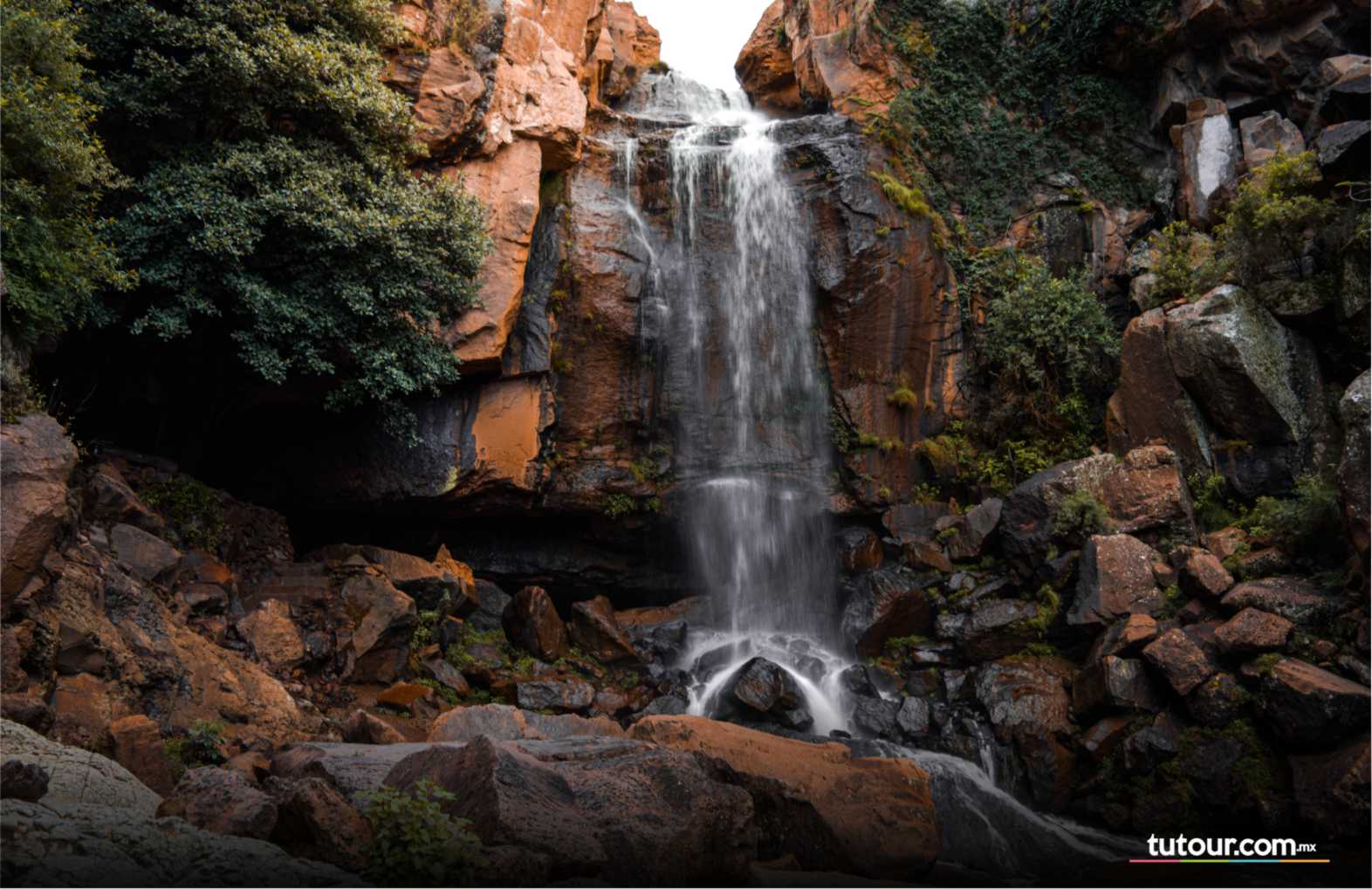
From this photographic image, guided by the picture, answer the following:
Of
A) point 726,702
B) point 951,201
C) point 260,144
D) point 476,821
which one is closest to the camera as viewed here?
point 476,821

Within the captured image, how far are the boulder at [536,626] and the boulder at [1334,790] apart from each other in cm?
1000

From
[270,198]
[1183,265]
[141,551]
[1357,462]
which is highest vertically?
[1183,265]

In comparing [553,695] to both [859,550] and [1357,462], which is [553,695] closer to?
[859,550]

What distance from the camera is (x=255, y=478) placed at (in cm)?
1475

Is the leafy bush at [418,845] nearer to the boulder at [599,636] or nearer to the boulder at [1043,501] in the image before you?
the boulder at [599,636]

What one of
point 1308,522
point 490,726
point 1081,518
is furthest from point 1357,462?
point 490,726

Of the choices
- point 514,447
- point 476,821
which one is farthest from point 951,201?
point 476,821

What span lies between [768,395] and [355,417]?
7797mm

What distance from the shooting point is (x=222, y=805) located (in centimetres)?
518

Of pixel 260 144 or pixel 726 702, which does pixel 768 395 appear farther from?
pixel 260 144

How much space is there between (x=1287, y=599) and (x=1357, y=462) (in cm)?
174

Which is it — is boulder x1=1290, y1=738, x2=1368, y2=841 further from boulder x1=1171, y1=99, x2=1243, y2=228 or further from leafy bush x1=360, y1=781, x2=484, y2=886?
boulder x1=1171, y1=99, x2=1243, y2=228

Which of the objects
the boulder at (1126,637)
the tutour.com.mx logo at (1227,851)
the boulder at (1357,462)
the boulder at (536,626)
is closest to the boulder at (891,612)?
the boulder at (1126,637)

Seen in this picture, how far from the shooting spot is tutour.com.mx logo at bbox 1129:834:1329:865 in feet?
26.8
